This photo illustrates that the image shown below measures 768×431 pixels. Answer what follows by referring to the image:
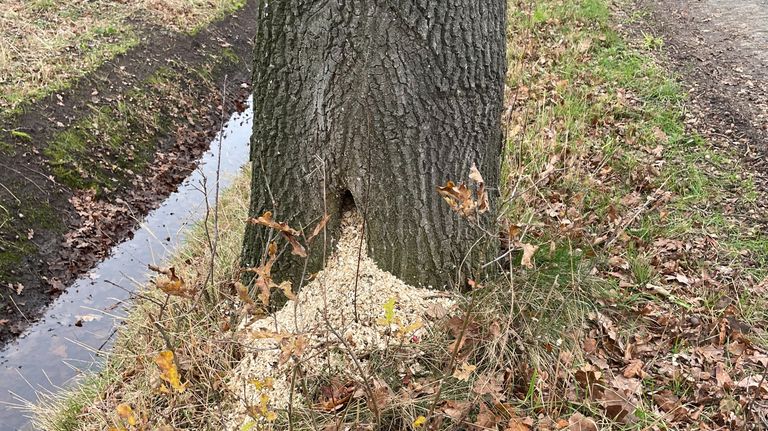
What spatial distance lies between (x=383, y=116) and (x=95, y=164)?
4453 millimetres

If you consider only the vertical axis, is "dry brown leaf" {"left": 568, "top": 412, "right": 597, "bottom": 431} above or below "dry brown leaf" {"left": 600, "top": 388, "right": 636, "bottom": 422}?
above

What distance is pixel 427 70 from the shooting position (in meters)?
2.46

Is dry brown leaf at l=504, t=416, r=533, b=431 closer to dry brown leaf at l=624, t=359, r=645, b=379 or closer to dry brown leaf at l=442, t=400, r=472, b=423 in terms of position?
dry brown leaf at l=442, t=400, r=472, b=423

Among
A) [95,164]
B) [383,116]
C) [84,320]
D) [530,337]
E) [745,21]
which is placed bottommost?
[84,320]

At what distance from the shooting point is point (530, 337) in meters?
2.65

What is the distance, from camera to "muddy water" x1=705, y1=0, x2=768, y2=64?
732cm

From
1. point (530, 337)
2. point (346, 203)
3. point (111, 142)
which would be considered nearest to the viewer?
point (530, 337)

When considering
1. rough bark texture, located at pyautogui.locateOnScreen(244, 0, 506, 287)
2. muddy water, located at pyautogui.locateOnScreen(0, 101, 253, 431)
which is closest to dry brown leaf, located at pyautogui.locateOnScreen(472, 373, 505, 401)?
rough bark texture, located at pyautogui.locateOnScreen(244, 0, 506, 287)

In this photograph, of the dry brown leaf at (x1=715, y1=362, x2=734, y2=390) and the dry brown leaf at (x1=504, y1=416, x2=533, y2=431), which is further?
the dry brown leaf at (x1=715, y1=362, x2=734, y2=390)

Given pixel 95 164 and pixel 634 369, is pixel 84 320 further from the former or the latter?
pixel 634 369

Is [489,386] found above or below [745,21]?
below

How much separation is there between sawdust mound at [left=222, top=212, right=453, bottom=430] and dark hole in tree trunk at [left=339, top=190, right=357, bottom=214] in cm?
4

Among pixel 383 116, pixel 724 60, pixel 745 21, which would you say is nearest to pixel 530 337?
pixel 383 116

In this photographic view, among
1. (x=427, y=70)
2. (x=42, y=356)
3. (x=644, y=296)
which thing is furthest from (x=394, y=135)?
(x=42, y=356)
